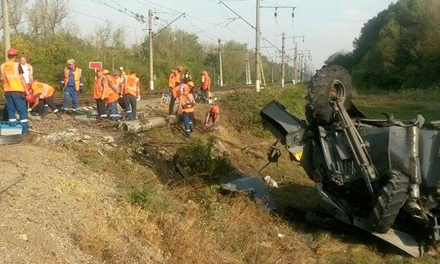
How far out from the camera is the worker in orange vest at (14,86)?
32.5 ft

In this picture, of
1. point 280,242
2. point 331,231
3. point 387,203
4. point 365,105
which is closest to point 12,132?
point 280,242

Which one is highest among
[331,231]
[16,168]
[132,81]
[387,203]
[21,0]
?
[21,0]

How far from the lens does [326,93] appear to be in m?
8.21

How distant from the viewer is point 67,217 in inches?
232

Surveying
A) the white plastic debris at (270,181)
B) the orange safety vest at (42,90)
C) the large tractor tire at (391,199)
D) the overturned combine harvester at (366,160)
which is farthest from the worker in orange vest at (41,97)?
the large tractor tire at (391,199)

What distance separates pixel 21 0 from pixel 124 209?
41.4 m

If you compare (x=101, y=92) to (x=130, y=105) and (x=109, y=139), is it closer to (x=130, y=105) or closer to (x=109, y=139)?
(x=130, y=105)

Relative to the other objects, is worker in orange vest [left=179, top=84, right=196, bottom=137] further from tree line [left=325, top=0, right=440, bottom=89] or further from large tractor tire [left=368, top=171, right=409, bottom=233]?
tree line [left=325, top=0, right=440, bottom=89]

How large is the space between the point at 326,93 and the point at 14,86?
5.41 m

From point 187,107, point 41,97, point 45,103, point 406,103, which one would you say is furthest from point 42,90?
point 406,103

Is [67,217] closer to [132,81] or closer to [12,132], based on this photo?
[12,132]

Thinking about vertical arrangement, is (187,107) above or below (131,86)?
below

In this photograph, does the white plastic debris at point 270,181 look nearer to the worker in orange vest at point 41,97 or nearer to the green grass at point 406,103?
the worker in orange vest at point 41,97

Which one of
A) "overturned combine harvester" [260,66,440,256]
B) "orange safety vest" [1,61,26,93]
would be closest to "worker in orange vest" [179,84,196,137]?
"orange safety vest" [1,61,26,93]
